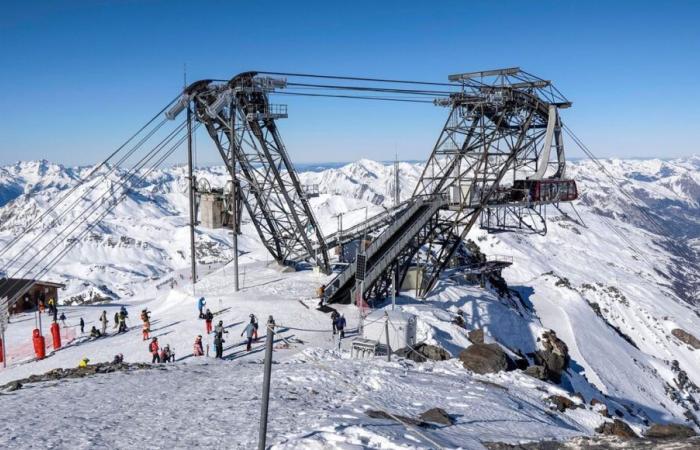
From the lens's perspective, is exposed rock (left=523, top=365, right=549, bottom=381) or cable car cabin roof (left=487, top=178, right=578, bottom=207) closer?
exposed rock (left=523, top=365, right=549, bottom=381)

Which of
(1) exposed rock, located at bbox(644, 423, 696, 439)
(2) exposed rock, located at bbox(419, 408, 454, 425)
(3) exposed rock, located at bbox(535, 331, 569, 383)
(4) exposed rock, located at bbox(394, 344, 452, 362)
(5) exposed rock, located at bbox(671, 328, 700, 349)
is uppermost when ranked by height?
(2) exposed rock, located at bbox(419, 408, 454, 425)

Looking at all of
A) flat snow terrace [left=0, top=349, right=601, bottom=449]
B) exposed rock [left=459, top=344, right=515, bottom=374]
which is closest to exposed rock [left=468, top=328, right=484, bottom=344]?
exposed rock [left=459, top=344, right=515, bottom=374]

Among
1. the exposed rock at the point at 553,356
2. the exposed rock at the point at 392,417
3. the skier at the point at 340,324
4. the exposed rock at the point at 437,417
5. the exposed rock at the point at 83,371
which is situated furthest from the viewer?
the exposed rock at the point at 553,356

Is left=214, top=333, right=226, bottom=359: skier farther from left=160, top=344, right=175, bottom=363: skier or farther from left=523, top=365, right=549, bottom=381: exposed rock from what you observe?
left=523, top=365, right=549, bottom=381: exposed rock

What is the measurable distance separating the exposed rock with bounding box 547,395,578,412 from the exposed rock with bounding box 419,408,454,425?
7.14m

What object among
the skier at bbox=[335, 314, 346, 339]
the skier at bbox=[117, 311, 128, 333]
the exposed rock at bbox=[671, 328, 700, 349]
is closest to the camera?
the skier at bbox=[335, 314, 346, 339]

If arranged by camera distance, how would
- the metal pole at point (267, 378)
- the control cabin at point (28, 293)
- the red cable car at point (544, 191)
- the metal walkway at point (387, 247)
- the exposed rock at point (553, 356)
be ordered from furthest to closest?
the control cabin at point (28, 293), the red cable car at point (544, 191), the metal walkway at point (387, 247), the exposed rock at point (553, 356), the metal pole at point (267, 378)

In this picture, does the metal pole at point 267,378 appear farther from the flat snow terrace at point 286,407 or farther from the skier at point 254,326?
the skier at point 254,326

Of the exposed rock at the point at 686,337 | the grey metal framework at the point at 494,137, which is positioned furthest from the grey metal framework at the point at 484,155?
the exposed rock at the point at 686,337

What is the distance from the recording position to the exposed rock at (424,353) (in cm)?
2650

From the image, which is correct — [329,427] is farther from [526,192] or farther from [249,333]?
[526,192]

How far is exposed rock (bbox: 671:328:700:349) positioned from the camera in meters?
81.9

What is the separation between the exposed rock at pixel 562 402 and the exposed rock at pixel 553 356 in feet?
23.8

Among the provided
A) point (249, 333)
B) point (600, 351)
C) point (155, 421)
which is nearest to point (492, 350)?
point (249, 333)
